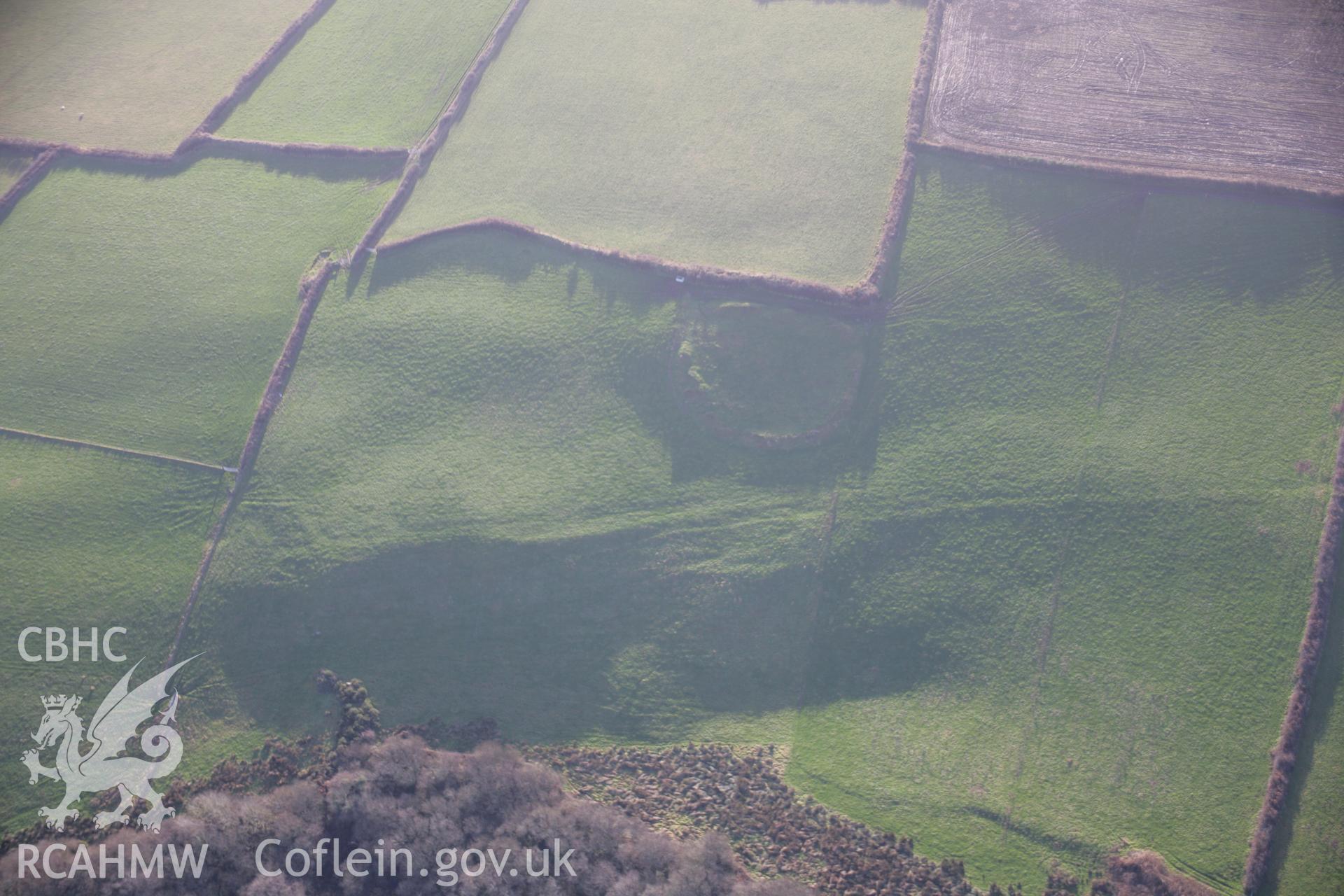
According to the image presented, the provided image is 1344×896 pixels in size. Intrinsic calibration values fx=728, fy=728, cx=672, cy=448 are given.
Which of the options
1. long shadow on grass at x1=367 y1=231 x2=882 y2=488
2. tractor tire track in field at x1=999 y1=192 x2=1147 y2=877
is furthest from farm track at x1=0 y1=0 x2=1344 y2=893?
long shadow on grass at x1=367 y1=231 x2=882 y2=488

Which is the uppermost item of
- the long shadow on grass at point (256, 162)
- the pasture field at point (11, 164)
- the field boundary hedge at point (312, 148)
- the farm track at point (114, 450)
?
the field boundary hedge at point (312, 148)

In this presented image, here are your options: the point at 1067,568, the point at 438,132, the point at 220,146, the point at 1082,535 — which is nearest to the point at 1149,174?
the point at 1082,535

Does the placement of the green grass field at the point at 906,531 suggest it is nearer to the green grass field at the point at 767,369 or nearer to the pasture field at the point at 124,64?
the green grass field at the point at 767,369

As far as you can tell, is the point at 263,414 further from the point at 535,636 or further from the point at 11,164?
the point at 11,164

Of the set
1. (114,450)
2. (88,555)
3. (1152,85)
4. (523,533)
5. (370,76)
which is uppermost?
(1152,85)

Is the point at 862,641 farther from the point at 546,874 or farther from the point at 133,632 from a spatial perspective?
the point at 133,632

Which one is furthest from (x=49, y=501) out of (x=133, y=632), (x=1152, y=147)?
(x=1152, y=147)

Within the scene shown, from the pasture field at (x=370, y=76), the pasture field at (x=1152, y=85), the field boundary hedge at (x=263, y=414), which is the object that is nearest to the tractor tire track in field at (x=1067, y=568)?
the pasture field at (x=1152, y=85)
